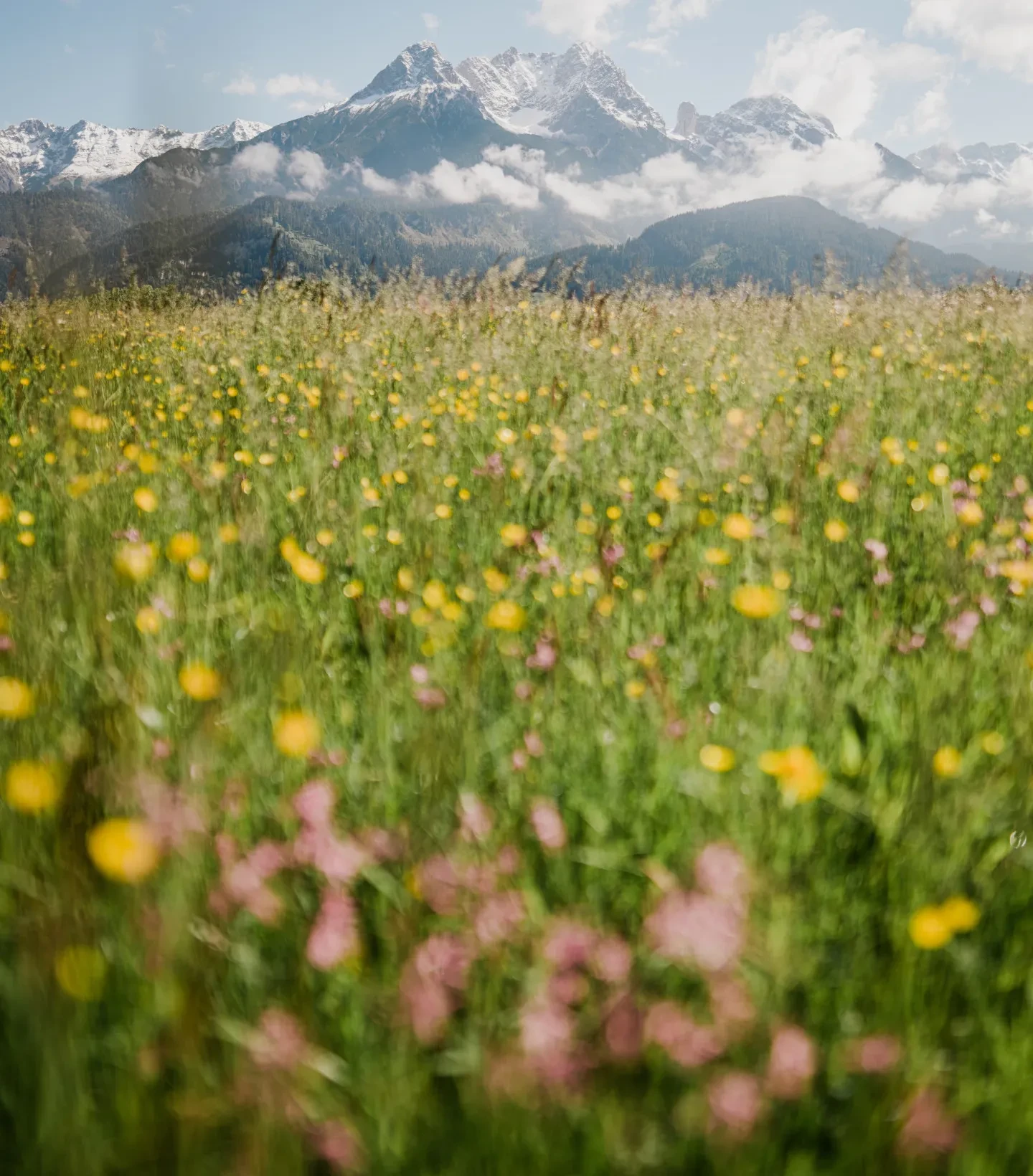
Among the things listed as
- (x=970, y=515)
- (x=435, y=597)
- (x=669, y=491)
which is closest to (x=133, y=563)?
(x=435, y=597)

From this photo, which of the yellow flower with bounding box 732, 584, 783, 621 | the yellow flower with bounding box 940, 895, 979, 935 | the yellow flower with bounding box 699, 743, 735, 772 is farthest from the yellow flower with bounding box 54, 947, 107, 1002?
the yellow flower with bounding box 732, 584, 783, 621

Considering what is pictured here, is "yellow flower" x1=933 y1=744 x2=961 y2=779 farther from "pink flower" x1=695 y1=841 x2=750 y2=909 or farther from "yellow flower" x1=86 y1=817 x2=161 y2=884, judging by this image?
"yellow flower" x1=86 y1=817 x2=161 y2=884

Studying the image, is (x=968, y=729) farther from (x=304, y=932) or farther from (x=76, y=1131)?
(x=76, y=1131)

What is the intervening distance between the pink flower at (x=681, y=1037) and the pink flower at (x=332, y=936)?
0.40m

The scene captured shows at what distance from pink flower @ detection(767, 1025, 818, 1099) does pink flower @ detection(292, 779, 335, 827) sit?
70 cm

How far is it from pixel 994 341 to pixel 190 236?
21291cm

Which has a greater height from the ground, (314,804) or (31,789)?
(31,789)

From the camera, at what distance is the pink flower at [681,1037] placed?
953 millimetres

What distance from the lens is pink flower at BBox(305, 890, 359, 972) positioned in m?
1.02

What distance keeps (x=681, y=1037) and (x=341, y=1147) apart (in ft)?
1.36

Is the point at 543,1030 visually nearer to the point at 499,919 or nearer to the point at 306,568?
the point at 499,919

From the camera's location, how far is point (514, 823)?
135 centimetres

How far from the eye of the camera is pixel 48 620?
183 centimetres

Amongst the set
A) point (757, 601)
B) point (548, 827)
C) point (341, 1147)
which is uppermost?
point (757, 601)
